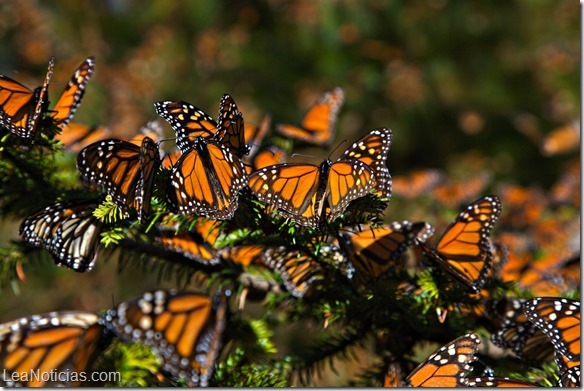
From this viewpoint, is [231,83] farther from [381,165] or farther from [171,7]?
[381,165]

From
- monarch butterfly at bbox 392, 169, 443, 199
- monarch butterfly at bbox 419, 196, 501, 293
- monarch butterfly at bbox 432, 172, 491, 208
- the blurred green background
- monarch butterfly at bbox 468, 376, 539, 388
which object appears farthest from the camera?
the blurred green background

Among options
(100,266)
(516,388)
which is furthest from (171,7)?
(516,388)

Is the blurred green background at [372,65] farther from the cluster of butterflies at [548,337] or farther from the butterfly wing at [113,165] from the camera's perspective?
the cluster of butterflies at [548,337]

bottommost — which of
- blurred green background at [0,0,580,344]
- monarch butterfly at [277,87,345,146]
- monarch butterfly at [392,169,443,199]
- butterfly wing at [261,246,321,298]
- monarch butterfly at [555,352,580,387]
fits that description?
monarch butterfly at [555,352,580,387]

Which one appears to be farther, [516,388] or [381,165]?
[381,165]

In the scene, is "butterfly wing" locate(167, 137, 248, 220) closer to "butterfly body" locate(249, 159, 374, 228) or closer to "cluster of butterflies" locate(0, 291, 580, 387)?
"butterfly body" locate(249, 159, 374, 228)

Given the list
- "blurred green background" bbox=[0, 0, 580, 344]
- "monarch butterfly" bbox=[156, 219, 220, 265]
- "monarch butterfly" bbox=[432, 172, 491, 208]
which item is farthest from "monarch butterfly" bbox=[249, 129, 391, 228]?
"blurred green background" bbox=[0, 0, 580, 344]
